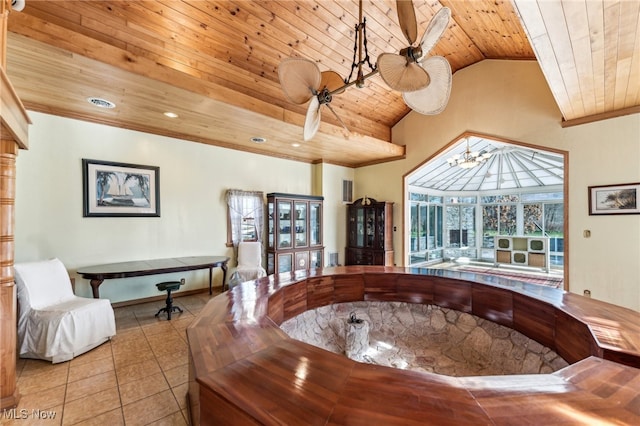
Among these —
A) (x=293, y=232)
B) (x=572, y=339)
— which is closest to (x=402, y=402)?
(x=572, y=339)

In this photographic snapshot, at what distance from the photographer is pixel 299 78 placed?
2180mm

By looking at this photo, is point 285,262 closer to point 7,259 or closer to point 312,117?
point 312,117

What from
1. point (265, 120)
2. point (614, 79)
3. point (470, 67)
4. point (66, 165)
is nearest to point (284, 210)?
point (265, 120)

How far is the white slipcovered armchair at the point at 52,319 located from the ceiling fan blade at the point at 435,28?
377 centimetres

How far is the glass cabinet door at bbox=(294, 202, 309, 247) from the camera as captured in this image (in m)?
5.91

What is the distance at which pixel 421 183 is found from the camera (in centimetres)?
841

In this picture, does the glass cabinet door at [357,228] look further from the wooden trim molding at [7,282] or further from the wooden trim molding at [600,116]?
the wooden trim molding at [7,282]

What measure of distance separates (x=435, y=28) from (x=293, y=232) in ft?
14.9

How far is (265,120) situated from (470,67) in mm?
4063

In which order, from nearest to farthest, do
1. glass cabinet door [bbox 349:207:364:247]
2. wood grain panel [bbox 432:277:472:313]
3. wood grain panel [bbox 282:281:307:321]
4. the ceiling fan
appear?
the ceiling fan < wood grain panel [bbox 282:281:307:321] < wood grain panel [bbox 432:277:472:313] < glass cabinet door [bbox 349:207:364:247]

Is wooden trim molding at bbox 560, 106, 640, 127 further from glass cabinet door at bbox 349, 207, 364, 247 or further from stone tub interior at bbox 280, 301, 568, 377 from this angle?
glass cabinet door at bbox 349, 207, 364, 247

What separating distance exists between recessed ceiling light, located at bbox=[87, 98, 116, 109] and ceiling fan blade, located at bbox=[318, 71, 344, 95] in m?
2.76

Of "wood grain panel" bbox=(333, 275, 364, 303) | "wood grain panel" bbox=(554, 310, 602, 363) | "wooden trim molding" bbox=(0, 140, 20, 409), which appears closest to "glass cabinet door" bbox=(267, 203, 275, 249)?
"wood grain panel" bbox=(333, 275, 364, 303)

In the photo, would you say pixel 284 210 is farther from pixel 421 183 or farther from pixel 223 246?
pixel 421 183
